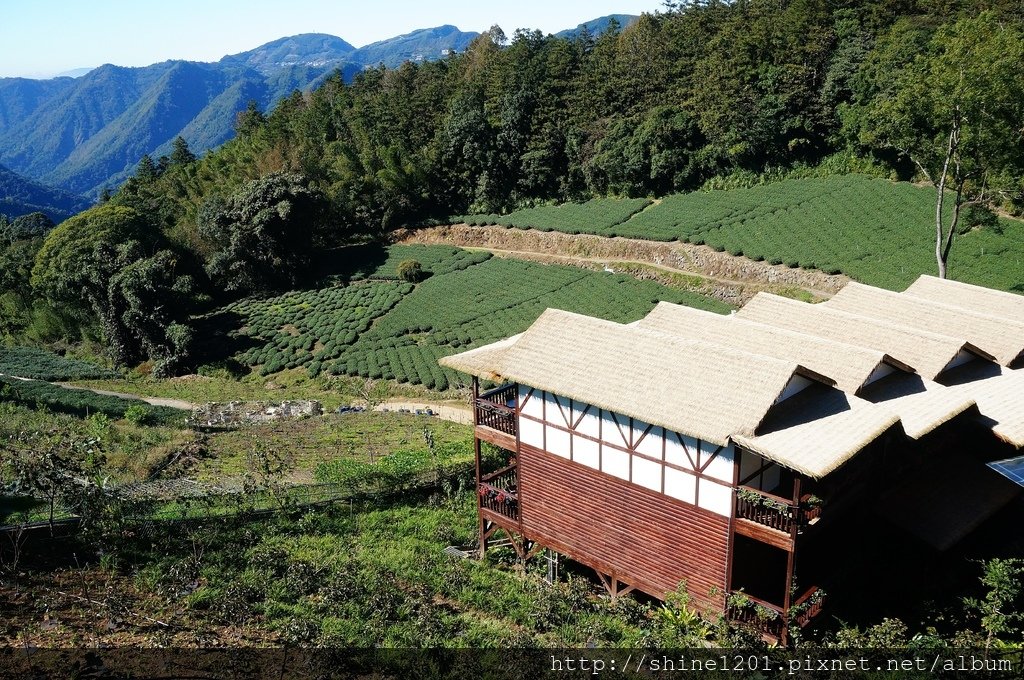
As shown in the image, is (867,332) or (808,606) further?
(867,332)

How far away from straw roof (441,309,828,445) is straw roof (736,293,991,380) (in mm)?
4326

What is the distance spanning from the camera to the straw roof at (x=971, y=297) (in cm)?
2241

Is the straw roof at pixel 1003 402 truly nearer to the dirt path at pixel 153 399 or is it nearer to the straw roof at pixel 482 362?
the straw roof at pixel 482 362

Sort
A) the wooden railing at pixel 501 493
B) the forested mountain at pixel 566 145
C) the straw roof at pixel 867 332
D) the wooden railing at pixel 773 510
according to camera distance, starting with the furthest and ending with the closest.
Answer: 1. the forested mountain at pixel 566 145
2. the wooden railing at pixel 501 493
3. the straw roof at pixel 867 332
4. the wooden railing at pixel 773 510

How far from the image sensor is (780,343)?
17891mm

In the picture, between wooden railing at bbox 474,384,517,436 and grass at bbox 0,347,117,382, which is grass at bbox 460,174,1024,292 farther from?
grass at bbox 0,347,117,382

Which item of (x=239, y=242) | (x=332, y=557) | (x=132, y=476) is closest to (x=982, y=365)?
Result: (x=332, y=557)

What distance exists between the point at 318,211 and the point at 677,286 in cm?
3134

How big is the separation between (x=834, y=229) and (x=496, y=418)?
3352 centimetres

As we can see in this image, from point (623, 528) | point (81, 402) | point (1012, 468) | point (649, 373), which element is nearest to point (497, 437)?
point (623, 528)

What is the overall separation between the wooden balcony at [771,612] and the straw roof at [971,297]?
11873mm

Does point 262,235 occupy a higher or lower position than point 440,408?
higher

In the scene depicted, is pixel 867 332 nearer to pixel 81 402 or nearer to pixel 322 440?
pixel 322 440

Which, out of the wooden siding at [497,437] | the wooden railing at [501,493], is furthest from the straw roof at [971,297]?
the wooden railing at [501,493]
